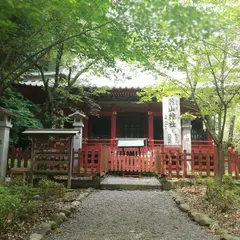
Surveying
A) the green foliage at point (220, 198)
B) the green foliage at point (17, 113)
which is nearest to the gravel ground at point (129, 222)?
the green foliage at point (220, 198)

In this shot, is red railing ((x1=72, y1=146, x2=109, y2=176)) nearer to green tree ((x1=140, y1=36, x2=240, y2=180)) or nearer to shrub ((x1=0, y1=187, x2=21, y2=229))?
green tree ((x1=140, y1=36, x2=240, y2=180))

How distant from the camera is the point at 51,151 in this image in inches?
320

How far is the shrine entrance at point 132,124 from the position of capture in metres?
16.1

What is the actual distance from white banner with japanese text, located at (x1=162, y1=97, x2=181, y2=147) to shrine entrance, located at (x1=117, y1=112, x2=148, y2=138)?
547cm

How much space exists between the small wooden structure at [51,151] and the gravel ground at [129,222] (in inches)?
70.5

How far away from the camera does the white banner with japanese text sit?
33.9ft

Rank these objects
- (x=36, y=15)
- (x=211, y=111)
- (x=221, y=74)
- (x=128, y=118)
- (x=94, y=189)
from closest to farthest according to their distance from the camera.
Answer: (x=36, y=15)
(x=221, y=74)
(x=211, y=111)
(x=94, y=189)
(x=128, y=118)

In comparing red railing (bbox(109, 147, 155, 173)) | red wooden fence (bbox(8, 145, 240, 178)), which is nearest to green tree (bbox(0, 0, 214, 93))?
red wooden fence (bbox(8, 145, 240, 178))

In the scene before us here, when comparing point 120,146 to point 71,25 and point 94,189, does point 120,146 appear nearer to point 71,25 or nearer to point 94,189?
point 94,189

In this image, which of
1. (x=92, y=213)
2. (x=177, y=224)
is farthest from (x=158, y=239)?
(x=92, y=213)

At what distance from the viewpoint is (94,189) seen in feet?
Result: 26.7

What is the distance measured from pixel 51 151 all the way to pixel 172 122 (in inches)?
207

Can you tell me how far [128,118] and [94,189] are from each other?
28.6 feet

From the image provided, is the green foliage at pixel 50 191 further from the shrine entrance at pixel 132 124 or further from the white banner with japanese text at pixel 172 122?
the shrine entrance at pixel 132 124
